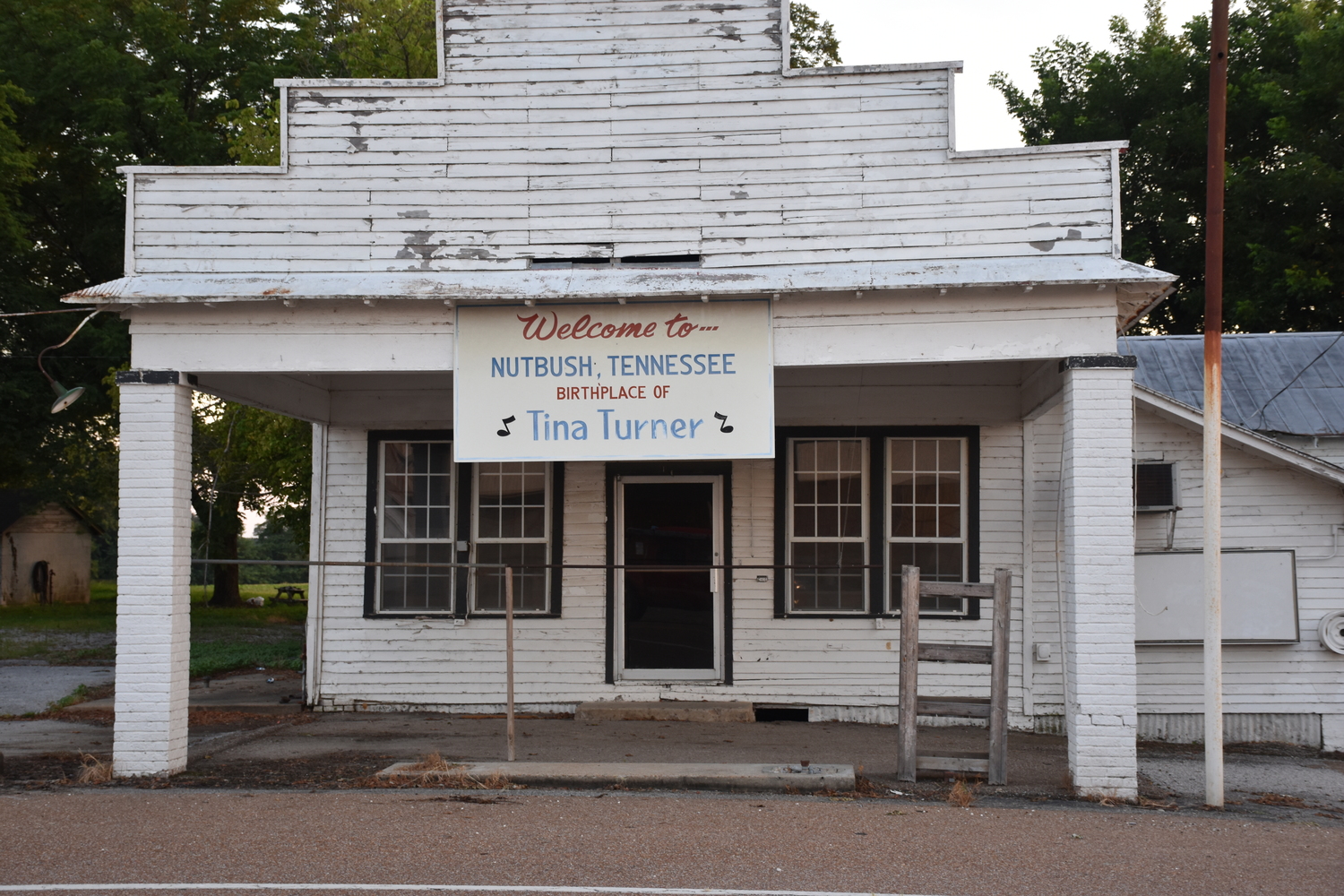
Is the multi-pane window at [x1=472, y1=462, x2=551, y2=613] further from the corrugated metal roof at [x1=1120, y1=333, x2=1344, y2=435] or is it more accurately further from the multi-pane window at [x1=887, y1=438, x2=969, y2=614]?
the corrugated metal roof at [x1=1120, y1=333, x2=1344, y2=435]

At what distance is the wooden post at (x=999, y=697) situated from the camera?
864 centimetres

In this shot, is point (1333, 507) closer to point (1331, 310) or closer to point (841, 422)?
point (841, 422)

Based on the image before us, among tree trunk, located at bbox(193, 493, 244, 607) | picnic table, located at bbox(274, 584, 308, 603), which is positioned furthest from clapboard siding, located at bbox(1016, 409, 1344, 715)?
tree trunk, located at bbox(193, 493, 244, 607)

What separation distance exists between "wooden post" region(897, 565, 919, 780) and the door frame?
9.71 feet

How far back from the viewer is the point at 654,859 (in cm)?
642

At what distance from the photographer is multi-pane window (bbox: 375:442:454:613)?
11891 mm

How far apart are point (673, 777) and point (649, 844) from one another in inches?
69.0

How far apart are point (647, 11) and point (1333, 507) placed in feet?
26.9

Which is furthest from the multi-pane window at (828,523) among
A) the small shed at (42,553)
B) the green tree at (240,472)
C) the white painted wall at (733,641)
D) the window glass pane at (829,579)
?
the small shed at (42,553)

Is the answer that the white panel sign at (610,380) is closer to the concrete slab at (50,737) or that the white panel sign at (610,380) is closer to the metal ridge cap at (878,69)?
the metal ridge cap at (878,69)

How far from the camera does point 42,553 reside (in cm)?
4125

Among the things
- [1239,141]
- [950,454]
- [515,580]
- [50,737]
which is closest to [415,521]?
[515,580]

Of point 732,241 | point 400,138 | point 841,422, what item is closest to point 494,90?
point 400,138

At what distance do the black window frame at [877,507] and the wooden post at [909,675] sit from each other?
2527 mm
